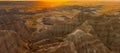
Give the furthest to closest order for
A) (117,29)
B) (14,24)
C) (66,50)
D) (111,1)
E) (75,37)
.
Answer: (111,1) < (117,29) < (14,24) < (75,37) < (66,50)

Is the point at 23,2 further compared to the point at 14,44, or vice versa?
the point at 23,2

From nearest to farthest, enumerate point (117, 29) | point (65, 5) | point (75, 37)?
point (75, 37) < point (117, 29) < point (65, 5)

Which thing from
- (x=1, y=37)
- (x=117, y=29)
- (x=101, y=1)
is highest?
(x=1, y=37)

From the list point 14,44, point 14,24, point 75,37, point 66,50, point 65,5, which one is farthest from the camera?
point 65,5

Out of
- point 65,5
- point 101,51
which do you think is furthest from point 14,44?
point 65,5

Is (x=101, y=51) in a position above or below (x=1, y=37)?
below

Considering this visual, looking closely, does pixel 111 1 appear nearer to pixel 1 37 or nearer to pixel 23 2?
pixel 23 2

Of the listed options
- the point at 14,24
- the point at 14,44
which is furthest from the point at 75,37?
the point at 14,24

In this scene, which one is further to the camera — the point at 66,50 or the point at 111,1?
the point at 111,1

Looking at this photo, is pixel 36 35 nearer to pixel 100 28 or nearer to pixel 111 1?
pixel 100 28
